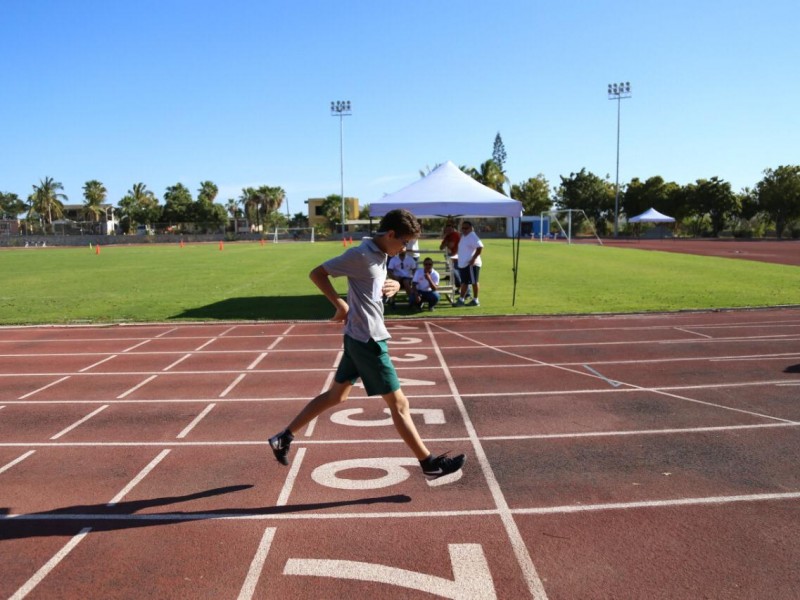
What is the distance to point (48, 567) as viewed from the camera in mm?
3572

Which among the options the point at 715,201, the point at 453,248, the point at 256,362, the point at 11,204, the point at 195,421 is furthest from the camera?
the point at 11,204

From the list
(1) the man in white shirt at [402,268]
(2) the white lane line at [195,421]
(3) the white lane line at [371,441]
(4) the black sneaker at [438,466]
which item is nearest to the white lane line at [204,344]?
(2) the white lane line at [195,421]

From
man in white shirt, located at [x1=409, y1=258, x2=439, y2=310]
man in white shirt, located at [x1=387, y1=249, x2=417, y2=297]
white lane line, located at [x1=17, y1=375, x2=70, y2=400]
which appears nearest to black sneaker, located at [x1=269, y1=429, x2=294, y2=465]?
white lane line, located at [x1=17, y1=375, x2=70, y2=400]

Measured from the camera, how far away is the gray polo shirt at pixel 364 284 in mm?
4102

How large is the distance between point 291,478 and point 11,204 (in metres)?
136

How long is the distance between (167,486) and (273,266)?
942 inches

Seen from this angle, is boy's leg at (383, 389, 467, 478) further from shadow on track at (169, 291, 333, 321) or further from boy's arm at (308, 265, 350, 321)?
shadow on track at (169, 291, 333, 321)

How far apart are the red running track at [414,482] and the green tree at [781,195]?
6377cm

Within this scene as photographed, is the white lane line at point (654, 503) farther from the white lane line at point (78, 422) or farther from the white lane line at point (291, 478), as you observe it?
the white lane line at point (78, 422)

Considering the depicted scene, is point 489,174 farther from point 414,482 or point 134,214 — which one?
point 414,482

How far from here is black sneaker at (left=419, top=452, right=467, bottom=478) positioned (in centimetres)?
441

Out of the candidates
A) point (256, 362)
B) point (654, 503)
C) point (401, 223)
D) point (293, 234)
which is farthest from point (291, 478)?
point (293, 234)

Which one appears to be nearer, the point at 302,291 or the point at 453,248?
the point at 453,248

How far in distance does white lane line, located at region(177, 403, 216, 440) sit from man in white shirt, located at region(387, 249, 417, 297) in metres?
7.71
